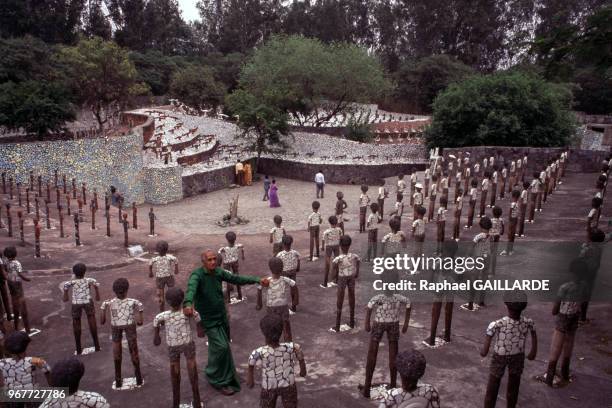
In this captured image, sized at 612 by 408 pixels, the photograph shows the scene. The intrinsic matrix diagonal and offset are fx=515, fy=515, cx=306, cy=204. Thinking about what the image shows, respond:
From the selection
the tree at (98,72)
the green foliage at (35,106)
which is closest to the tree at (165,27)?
the tree at (98,72)

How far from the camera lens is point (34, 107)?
19391mm

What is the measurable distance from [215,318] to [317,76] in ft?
92.1

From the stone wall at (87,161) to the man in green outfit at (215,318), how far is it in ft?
48.9

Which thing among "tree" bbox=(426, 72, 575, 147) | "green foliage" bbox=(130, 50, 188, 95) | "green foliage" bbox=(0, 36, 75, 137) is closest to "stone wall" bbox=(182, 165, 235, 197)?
"green foliage" bbox=(0, 36, 75, 137)

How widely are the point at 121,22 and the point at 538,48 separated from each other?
5222 centimetres

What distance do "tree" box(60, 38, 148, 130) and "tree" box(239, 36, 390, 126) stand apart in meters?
7.88

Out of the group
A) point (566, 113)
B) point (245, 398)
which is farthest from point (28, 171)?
point (566, 113)

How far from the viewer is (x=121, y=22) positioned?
52781 millimetres

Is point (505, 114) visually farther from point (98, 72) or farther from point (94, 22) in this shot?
point (94, 22)

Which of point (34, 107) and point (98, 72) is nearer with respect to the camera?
point (34, 107)

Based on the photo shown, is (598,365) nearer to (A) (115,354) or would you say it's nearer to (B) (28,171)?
(A) (115,354)

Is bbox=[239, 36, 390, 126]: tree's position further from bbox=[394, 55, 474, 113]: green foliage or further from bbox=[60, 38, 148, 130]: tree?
bbox=[394, 55, 474, 113]: green foliage

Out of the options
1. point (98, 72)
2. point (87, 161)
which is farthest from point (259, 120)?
point (87, 161)

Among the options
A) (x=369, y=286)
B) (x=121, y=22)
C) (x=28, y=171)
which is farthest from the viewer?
(x=121, y=22)
